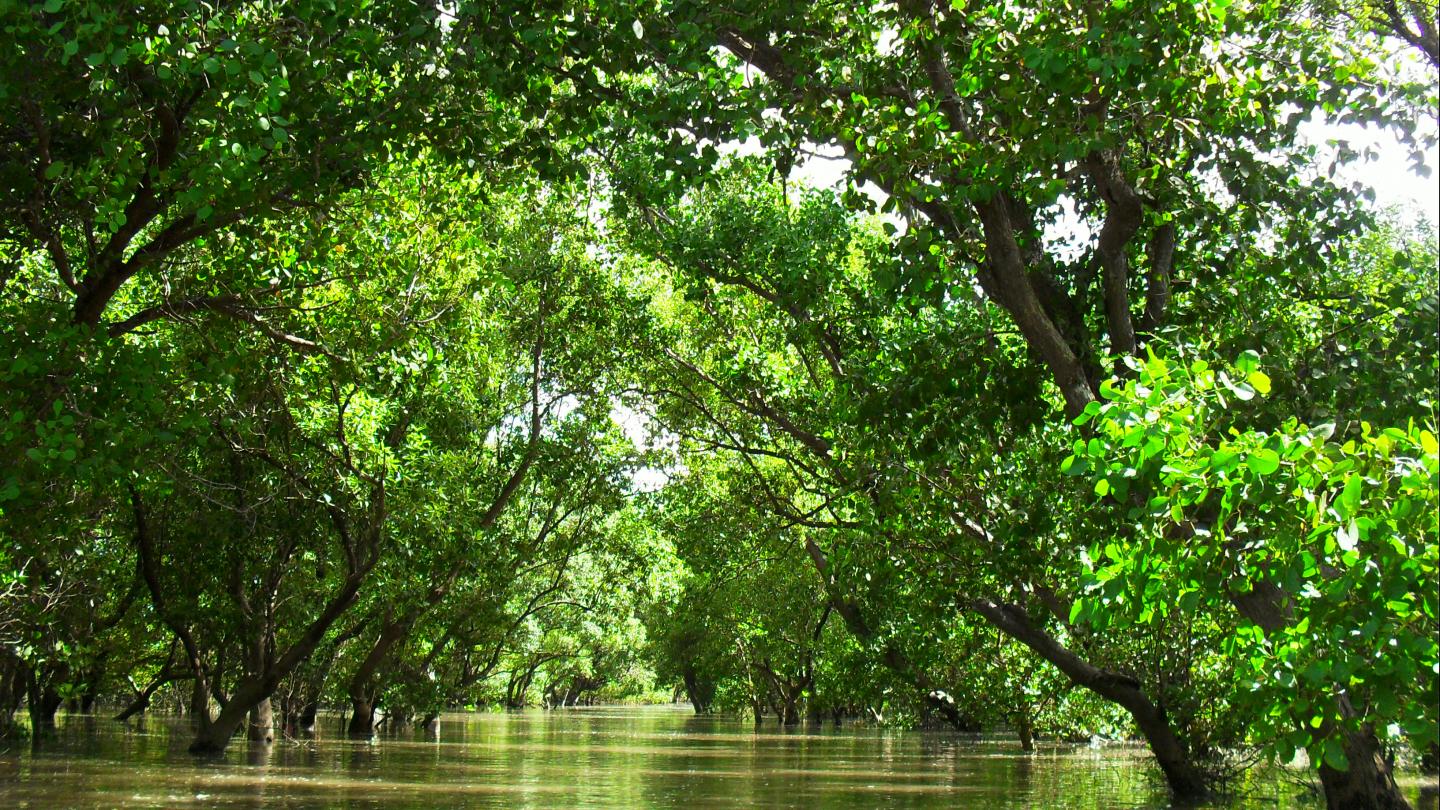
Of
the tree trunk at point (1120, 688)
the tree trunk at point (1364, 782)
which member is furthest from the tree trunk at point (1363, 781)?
the tree trunk at point (1120, 688)

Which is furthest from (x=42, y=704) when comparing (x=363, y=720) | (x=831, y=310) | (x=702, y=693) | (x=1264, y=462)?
(x=702, y=693)

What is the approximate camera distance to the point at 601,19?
8977 millimetres

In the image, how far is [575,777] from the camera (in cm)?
2030

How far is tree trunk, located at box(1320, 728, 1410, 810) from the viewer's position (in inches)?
428

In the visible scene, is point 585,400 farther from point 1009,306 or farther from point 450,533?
point 1009,306

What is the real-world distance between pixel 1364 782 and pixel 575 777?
12881 millimetres

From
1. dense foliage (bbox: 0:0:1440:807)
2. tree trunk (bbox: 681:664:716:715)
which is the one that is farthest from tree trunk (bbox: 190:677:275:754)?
tree trunk (bbox: 681:664:716:715)

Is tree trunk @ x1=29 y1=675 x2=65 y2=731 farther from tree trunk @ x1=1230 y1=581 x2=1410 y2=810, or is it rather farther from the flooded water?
tree trunk @ x1=1230 y1=581 x2=1410 y2=810

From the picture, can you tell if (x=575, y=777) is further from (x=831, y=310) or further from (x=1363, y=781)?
(x=1363, y=781)

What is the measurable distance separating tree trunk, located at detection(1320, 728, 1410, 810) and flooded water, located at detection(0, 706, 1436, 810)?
504 centimetres

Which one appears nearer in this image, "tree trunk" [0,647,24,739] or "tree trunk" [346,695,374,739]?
→ "tree trunk" [0,647,24,739]

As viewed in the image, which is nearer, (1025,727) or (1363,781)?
(1363,781)

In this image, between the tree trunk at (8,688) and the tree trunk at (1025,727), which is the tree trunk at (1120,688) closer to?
the tree trunk at (1025,727)

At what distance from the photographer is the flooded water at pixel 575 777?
1588 cm
